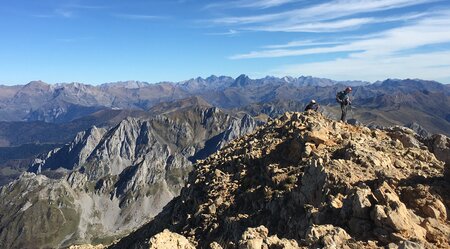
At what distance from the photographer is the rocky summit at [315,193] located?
920 inches

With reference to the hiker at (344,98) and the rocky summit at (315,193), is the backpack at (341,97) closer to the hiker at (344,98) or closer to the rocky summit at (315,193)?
the hiker at (344,98)

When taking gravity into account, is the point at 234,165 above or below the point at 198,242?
above

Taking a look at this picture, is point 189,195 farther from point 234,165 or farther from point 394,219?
point 394,219

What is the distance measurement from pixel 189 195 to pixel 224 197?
6642mm

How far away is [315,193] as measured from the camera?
30000 mm

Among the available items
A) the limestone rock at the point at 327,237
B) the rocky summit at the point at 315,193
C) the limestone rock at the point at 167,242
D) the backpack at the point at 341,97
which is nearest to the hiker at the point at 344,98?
the backpack at the point at 341,97

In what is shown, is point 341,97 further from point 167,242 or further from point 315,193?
point 167,242

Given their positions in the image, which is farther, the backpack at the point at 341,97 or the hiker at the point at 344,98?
the backpack at the point at 341,97

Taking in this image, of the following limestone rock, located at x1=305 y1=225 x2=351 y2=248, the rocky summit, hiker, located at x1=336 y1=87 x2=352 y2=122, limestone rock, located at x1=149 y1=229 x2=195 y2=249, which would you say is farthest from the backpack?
limestone rock, located at x1=149 y1=229 x2=195 y2=249

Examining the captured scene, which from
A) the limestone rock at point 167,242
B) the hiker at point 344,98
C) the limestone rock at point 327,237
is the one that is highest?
the hiker at point 344,98

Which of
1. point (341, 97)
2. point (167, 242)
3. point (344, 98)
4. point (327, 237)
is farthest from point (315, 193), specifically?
point (341, 97)

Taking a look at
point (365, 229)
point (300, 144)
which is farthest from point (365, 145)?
point (365, 229)

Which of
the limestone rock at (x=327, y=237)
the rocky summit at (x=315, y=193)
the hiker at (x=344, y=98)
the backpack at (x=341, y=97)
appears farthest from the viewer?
the backpack at (x=341, y=97)

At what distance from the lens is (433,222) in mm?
24266
